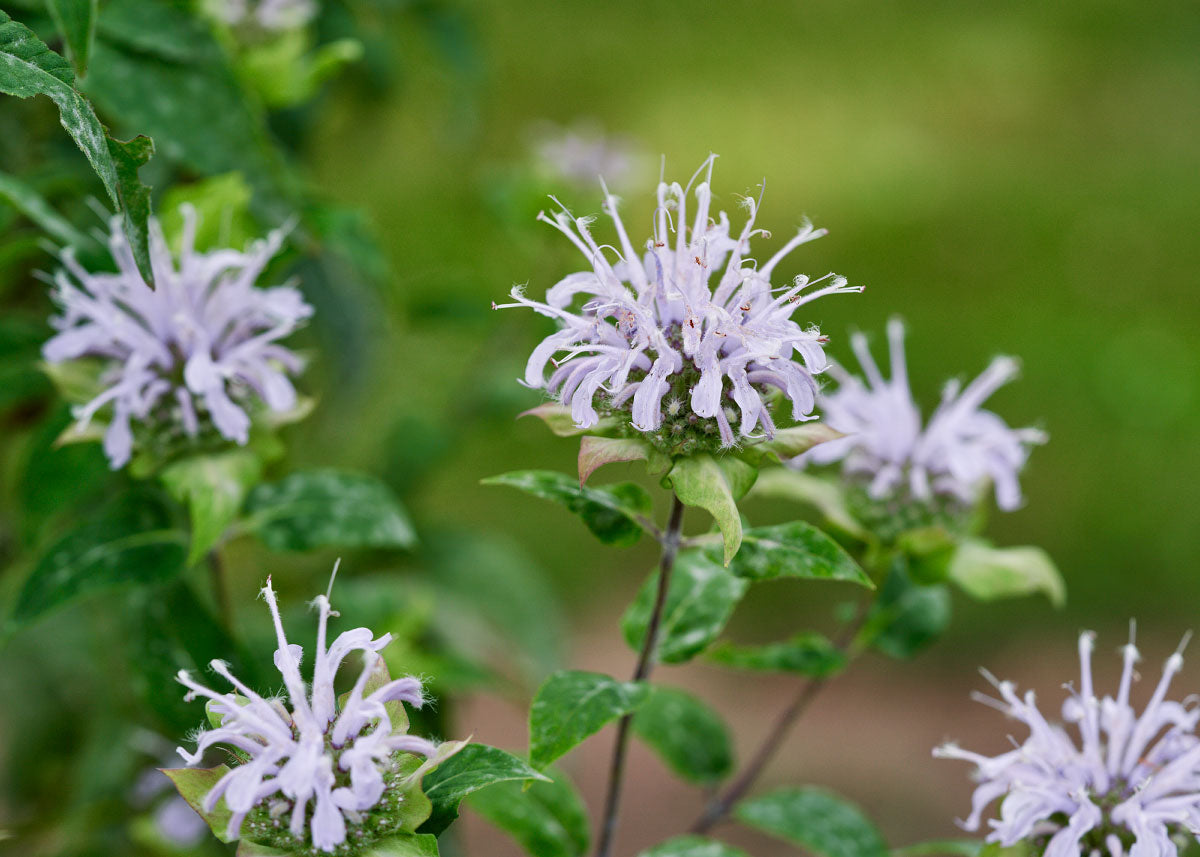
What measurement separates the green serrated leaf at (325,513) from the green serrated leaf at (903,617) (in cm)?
40

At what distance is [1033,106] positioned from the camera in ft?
12.2

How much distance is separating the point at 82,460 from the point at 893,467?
66 cm

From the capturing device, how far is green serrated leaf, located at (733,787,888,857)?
2.59 feet

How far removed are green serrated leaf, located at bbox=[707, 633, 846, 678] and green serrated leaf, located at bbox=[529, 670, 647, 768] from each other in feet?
0.46

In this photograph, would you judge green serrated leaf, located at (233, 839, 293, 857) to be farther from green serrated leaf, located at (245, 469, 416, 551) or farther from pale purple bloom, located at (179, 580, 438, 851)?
green serrated leaf, located at (245, 469, 416, 551)

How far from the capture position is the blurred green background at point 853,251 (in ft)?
4.98

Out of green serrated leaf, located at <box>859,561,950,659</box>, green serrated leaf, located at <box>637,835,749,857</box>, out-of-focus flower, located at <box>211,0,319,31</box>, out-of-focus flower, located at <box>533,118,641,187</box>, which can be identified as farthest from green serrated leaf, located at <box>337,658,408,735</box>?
out-of-focus flower, located at <box>533,118,641,187</box>

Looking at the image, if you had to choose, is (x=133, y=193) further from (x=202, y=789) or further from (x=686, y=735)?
(x=686, y=735)

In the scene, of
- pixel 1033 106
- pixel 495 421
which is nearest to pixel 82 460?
pixel 495 421

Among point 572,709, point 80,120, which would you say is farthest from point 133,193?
point 572,709

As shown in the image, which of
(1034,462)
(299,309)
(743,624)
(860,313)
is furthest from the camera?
(860,313)

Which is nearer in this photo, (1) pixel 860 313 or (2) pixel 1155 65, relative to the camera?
(1) pixel 860 313

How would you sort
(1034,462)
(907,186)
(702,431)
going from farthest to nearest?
(907,186)
(1034,462)
(702,431)

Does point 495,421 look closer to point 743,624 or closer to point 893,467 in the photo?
point 893,467
